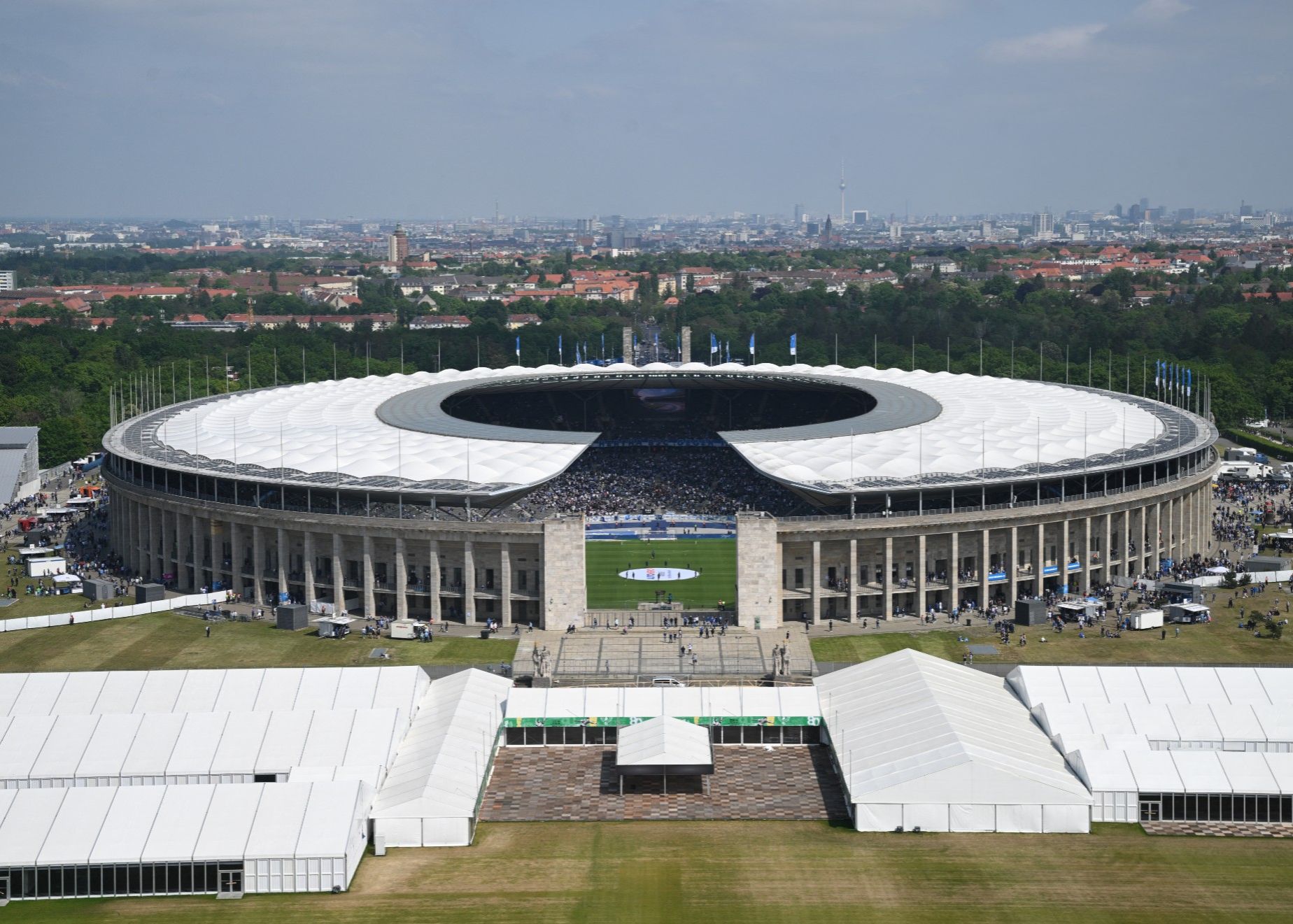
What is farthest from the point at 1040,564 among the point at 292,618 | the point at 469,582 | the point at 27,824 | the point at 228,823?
the point at 27,824

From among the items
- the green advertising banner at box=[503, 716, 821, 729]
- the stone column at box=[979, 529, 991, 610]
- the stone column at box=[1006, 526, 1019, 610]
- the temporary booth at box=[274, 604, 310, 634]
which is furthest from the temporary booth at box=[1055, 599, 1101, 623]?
the temporary booth at box=[274, 604, 310, 634]

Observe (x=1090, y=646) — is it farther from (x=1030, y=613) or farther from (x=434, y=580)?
(x=434, y=580)

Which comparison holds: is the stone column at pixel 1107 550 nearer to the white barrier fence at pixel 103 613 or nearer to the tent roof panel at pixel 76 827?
the white barrier fence at pixel 103 613

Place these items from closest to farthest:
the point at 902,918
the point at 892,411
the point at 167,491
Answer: the point at 902,918
the point at 167,491
the point at 892,411

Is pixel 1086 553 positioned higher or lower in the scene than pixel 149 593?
higher

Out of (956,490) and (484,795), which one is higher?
(956,490)

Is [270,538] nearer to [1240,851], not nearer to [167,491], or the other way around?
[167,491]

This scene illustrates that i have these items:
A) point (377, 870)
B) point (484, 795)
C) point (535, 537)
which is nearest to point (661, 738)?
point (484, 795)

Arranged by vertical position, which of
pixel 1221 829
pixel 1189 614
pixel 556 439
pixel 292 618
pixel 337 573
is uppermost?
pixel 556 439
